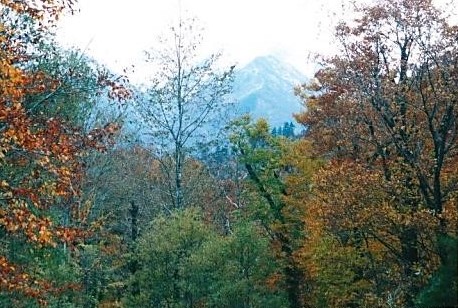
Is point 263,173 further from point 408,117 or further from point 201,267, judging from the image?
point 408,117

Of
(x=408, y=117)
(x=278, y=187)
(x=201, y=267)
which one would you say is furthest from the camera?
(x=278, y=187)

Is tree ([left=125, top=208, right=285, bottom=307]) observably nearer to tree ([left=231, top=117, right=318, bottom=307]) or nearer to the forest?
the forest

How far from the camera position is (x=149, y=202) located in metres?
40.3

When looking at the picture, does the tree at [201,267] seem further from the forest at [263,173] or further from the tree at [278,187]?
the tree at [278,187]

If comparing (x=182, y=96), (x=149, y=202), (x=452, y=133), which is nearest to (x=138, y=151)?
(x=149, y=202)

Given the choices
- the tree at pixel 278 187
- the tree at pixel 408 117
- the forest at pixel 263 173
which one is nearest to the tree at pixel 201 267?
the forest at pixel 263 173

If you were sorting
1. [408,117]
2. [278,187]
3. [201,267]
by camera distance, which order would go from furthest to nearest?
[278,187], [201,267], [408,117]

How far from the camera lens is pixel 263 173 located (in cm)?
2619

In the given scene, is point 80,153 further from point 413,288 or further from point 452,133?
point 452,133

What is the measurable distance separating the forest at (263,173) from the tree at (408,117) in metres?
0.05

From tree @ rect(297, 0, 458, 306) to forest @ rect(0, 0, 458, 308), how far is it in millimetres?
51

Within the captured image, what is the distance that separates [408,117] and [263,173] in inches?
458

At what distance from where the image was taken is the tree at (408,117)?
13.7 m

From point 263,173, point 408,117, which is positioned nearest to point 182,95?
point 263,173
